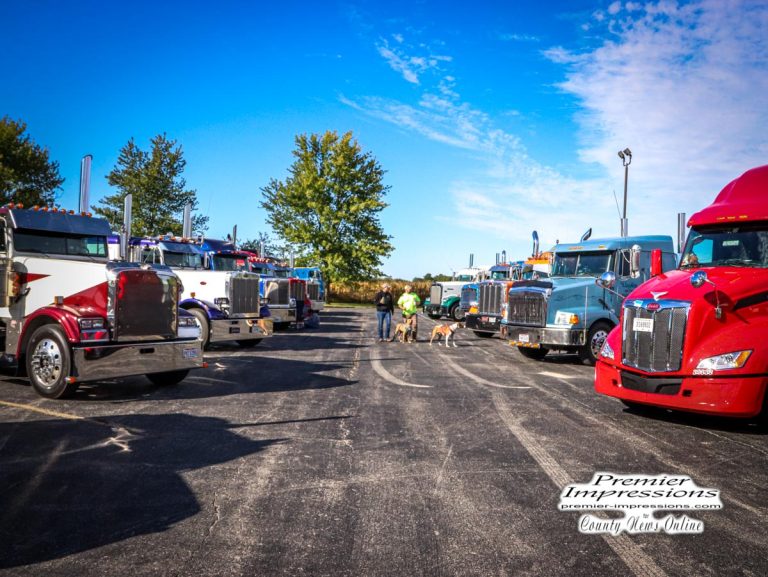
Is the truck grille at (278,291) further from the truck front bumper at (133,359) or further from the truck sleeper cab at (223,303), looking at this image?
the truck front bumper at (133,359)

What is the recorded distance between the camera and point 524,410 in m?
8.09

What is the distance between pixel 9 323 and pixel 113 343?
179cm

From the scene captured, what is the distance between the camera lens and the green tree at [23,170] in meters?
32.9

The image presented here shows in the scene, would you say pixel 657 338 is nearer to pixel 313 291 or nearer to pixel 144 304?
pixel 144 304

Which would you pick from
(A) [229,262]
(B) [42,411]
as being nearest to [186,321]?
(B) [42,411]

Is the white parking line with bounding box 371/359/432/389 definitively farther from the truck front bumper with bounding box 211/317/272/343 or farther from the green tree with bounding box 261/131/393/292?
the green tree with bounding box 261/131/393/292

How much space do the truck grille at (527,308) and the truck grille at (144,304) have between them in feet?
26.6

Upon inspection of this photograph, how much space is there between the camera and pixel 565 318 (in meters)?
13.3

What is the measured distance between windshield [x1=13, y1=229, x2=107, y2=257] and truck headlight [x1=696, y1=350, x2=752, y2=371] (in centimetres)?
966

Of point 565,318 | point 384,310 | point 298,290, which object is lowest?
point 384,310

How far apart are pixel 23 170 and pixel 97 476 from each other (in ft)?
118

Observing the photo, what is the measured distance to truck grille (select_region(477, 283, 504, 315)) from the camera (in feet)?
61.6

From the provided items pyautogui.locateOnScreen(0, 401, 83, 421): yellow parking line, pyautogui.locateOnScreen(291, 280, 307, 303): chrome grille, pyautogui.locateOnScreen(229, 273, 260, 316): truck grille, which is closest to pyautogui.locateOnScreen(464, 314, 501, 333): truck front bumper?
pyautogui.locateOnScreen(291, 280, 307, 303): chrome grille

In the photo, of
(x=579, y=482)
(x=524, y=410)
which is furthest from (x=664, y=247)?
(x=579, y=482)
